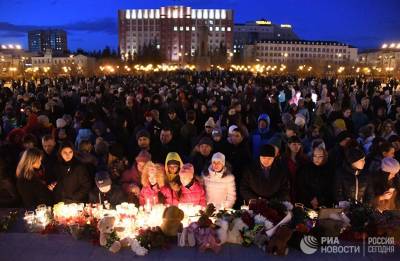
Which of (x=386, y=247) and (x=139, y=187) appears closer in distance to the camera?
(x=386, y=247)

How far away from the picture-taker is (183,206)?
5172 mm

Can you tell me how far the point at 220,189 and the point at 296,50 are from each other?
13974 centimetres

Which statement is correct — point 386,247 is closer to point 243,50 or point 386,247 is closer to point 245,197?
point 245,197

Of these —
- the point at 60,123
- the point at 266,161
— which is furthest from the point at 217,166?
the point at 60,123

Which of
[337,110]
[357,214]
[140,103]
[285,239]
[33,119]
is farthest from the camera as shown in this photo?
[140,103]

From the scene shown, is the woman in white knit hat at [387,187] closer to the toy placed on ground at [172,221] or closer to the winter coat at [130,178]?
the toy placed on ground at [172,221]

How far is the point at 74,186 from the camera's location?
5.94m

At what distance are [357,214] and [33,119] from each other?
24.1 ft

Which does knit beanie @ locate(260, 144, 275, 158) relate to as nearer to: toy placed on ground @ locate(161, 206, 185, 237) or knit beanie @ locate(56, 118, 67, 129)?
toy placed on ground @ locate(161, 206, 185, 237)

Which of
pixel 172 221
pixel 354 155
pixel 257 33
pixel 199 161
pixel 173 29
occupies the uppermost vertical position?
pixel 257 33

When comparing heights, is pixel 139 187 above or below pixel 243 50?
below

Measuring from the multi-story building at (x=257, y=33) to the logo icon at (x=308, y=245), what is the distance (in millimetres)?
150482

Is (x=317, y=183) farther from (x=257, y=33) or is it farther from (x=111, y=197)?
(x=257, y=33)

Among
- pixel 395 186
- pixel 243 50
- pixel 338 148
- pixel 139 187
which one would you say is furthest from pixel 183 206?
pixel 243 50
